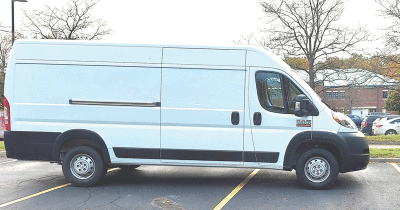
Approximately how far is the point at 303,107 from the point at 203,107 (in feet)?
5.71

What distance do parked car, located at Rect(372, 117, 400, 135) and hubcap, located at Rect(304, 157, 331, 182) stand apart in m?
18.8

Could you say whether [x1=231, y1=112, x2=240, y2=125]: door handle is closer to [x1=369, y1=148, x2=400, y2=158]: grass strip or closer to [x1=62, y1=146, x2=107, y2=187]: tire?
[x1=62, y1=146, x2=107, y2=187]: tire

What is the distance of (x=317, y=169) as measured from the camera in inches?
272

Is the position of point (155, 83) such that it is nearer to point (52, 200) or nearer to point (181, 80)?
point (181, 80)

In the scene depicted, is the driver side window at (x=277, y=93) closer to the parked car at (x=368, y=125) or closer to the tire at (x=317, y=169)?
the tire at (x=317, y=169)

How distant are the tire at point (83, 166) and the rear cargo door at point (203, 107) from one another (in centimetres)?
124

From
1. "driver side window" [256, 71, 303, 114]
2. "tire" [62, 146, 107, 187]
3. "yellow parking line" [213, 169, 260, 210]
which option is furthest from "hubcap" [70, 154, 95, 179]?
"driver side window" [256, 71, 303, 114]

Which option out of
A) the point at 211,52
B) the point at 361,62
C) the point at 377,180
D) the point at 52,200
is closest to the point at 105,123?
the point at 52,200

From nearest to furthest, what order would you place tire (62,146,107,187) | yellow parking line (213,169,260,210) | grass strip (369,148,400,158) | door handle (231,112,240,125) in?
yellow parking line (213,169,260,210) → door handle (231,112,240,125) → tire (62,146,107,187) → grass strip (369,148,400,158)

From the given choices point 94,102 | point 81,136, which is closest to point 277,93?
point 94,102

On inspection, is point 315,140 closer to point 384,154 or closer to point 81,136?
point 81,136

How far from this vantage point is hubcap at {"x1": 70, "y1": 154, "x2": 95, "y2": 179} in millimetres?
7164

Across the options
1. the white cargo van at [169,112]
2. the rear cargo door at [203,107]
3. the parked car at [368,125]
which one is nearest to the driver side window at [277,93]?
the white cargo van at [169,112]

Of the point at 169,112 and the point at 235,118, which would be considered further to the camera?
the point at 169,112
